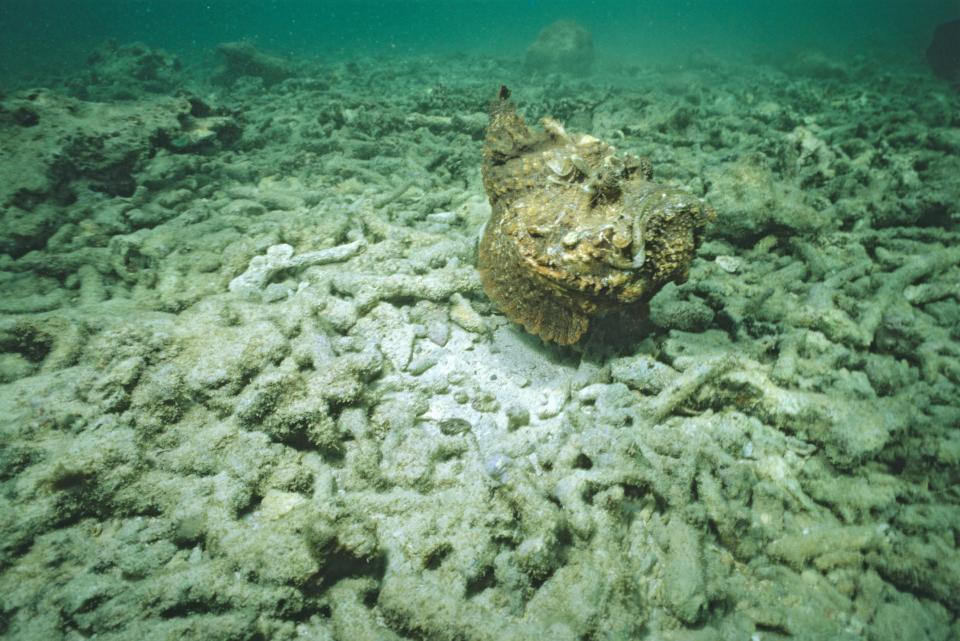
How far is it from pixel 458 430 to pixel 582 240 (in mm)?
1611

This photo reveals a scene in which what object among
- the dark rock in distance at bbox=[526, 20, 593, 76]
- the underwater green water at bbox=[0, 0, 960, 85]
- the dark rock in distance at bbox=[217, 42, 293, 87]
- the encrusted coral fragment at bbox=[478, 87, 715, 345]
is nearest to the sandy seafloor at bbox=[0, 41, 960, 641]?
the encrusted coral fragment at bbox=[478, 87, 715, 345]

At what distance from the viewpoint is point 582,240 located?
2764 millimetres

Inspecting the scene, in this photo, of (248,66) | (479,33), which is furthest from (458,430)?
(479,33)

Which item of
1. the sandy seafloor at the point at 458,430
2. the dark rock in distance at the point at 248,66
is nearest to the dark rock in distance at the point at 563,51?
the dark rock in distance at the point at 248,66

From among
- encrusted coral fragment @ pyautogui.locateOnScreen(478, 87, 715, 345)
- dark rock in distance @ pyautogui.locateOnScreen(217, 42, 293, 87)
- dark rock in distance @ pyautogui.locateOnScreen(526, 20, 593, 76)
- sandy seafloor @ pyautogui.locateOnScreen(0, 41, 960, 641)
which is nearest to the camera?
sandy seafloor @ pyautogui.locateOnScreen(0, 41, 960, 641)

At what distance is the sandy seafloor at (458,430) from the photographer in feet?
7.19

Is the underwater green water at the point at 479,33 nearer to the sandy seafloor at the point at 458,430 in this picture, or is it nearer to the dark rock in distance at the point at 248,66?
the dark rock in distance at the point at 248,66

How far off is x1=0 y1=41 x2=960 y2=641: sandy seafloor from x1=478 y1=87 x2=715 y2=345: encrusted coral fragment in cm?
61

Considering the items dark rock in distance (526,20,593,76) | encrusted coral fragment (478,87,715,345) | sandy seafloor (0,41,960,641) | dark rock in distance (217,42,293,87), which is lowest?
sandy seafloor (0,41,960,641)

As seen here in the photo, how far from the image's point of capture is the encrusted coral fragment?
2768 millimetres

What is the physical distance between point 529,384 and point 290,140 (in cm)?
749

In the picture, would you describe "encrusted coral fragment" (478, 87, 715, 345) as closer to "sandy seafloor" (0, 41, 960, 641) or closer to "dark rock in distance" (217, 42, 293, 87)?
"sandy seafloor" (0, 41, 960, 641)

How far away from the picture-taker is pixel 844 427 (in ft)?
9.52

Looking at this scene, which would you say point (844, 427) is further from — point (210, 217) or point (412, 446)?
point (210, 217)
